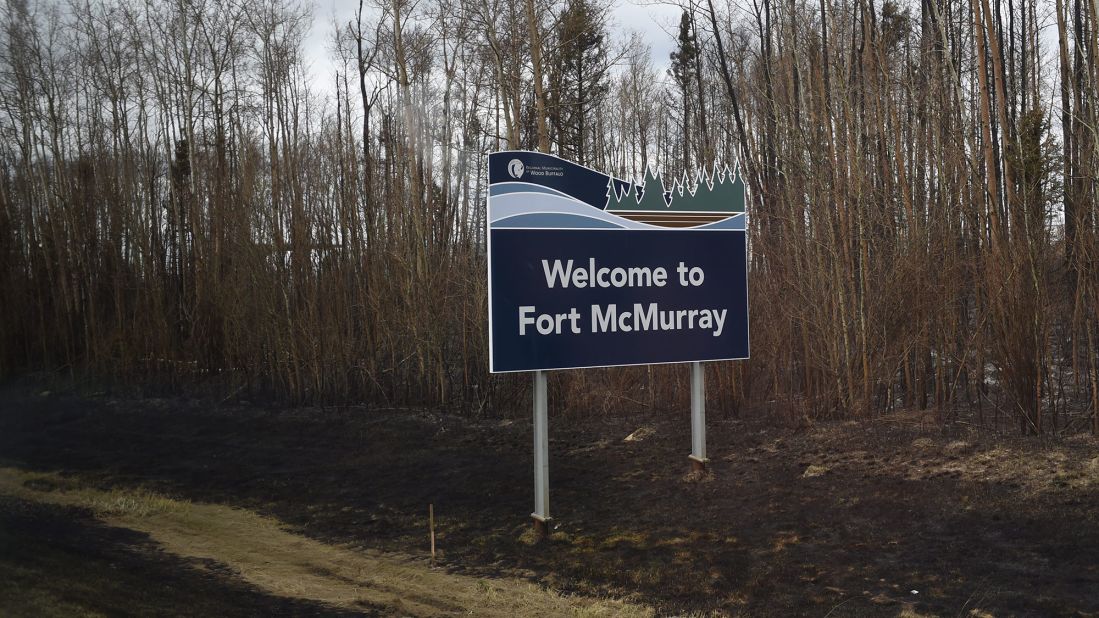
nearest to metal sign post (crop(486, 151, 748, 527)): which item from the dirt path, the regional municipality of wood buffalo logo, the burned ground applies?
the regional municipality of wood buffalo logo

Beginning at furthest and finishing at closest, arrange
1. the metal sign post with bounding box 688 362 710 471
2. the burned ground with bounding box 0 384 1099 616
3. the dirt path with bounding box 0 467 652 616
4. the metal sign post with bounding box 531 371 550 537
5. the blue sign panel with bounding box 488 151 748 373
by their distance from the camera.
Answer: the metal sign post with bounding box 688 362 710 471, the metal sign post with bounding box 531 371 550 537, the blue sign panel with bounding box 488 151 748 373, the dirt path with bounding box 0 467 652 616, the burned ground with bounding box 0 384 1099 616

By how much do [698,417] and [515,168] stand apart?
304 cm

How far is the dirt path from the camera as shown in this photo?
5.82 metres

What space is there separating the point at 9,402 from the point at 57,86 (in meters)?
9.54

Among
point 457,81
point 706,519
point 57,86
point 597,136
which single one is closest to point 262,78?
point 457,81

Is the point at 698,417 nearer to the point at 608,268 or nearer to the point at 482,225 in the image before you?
the point at 608,268

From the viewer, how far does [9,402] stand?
18.7m

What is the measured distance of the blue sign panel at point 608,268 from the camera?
279 inches

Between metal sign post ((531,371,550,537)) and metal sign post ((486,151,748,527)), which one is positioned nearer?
metal sign post ((486,151,748,527))

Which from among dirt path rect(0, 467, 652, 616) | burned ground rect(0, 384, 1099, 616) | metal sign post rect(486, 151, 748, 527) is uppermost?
metal sign post rect(486, 151, 748, 527)

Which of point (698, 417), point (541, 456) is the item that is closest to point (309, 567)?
point (541, 456)

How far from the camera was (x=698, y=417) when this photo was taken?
27.6 feet

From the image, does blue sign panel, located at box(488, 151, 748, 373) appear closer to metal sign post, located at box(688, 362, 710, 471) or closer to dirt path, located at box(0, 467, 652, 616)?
metal sign post, located at box(688, 362, 710, 471)

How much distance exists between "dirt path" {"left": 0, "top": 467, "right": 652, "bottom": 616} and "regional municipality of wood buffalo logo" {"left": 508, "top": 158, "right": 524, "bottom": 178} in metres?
3.17
